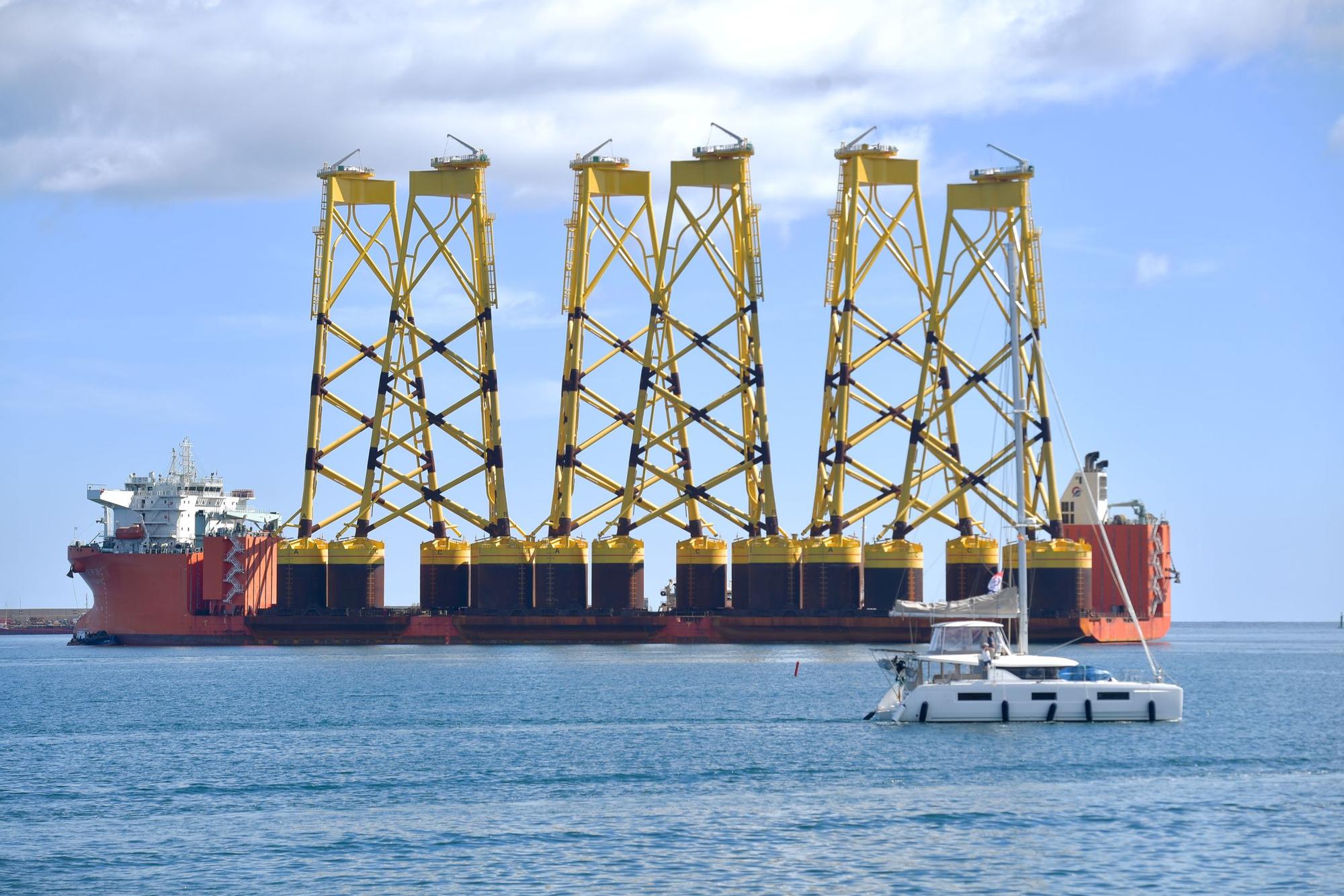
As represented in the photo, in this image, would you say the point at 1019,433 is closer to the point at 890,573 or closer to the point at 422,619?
the point at 890,573

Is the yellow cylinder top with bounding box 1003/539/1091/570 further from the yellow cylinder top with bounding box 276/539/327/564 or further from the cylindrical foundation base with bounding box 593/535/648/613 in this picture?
the yellow cylinder top with bounding box 276/539/327/564

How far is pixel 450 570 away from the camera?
9481 centimetres

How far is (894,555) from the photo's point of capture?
8962 cm

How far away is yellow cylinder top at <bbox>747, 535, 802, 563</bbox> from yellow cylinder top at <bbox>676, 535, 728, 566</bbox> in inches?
125

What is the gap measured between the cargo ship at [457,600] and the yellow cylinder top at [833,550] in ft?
1.79

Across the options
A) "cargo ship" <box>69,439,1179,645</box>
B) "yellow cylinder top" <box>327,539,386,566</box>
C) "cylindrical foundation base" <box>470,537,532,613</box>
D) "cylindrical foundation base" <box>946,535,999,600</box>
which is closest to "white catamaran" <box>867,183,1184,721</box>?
"cargo ship" <box>69,439,1179,645</box>

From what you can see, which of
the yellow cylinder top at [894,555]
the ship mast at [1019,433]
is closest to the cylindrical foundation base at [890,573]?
the yellow cylinder top at [894,555]

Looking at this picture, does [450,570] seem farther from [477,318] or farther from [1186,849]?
[1186,849]

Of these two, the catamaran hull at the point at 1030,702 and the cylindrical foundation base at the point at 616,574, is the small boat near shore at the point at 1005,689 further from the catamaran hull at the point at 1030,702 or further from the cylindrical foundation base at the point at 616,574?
the cylindrical foundation base at the point at 616,574

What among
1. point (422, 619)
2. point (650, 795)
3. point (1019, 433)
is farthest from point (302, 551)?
point (650, 795)

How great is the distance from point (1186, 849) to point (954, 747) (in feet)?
40.1

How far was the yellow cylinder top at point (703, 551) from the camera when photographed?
9375 cm

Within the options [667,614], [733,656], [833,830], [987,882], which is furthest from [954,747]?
[667,614]

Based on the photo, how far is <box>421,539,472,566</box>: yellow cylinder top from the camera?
94812mm
